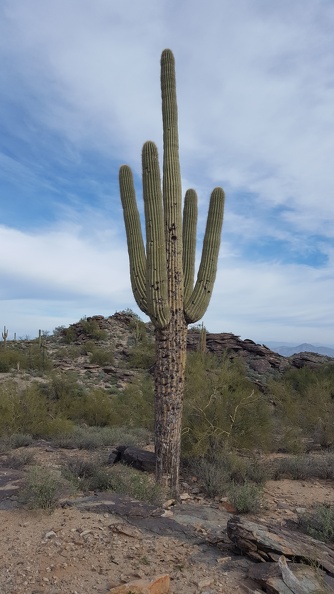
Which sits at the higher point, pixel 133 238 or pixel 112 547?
pixel 133 238

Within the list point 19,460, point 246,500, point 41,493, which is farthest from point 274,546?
point 19,460

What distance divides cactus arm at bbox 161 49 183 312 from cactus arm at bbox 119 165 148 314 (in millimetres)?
603

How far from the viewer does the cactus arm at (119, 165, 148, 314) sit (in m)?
8.35

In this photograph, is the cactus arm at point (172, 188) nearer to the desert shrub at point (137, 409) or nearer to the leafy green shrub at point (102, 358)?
the desert shrub at point (137, 409)

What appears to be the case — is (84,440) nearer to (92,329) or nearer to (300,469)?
(300,469)

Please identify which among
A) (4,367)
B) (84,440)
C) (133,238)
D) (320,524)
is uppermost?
(133,238)

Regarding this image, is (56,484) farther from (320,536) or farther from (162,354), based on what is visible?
(320,536)

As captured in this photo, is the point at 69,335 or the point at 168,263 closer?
the point at 168,263

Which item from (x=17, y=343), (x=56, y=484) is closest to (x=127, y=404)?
(x=56, y=484)

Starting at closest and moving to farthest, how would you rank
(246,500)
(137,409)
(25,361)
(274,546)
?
(274,546)
(246,500)
(137,409)
(25,361)

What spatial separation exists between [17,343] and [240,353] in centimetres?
1604

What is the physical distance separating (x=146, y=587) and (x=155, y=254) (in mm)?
5039

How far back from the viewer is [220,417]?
9.94 metres

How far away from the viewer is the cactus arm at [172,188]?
806 cm
